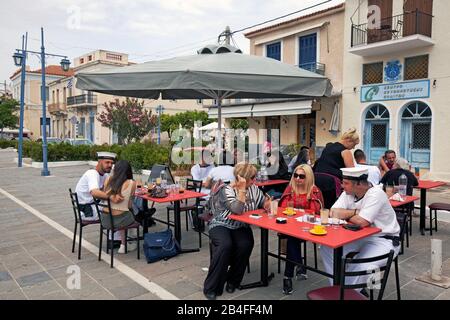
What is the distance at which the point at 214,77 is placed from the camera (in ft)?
13.6

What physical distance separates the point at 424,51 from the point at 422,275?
11.0m

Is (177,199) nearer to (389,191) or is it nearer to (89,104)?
(389,191)

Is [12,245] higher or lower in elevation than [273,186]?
lower

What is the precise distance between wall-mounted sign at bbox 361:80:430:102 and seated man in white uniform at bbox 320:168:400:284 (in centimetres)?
1108

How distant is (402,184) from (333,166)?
1.31m

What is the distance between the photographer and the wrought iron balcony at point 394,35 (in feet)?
40.5

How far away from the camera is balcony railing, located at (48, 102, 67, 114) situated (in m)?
39.9

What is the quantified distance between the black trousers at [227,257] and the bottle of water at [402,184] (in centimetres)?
262

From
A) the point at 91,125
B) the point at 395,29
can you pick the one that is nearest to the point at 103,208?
the point at 395,29

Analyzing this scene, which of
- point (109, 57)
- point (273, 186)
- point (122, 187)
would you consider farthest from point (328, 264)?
point (109, 57)

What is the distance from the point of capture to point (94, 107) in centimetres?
3419

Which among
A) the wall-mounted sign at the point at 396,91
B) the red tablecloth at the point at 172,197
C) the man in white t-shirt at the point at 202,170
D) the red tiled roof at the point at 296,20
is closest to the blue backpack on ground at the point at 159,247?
the red tablecloth at the point at 172,197

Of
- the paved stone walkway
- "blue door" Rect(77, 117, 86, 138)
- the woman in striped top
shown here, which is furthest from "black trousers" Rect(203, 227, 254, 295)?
"blue door" Rect(77, 117, 86, 138)
